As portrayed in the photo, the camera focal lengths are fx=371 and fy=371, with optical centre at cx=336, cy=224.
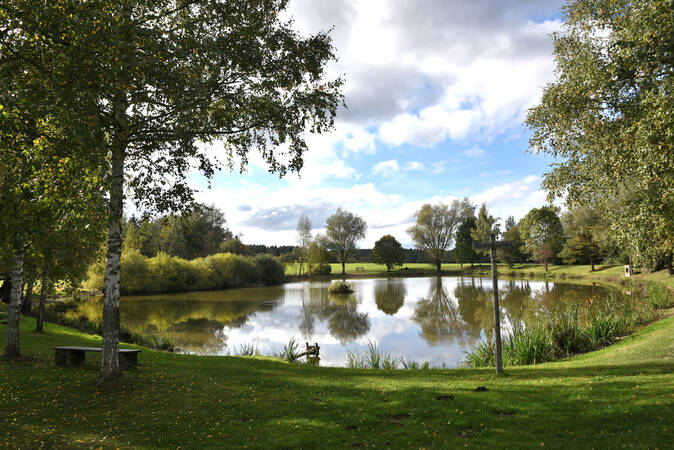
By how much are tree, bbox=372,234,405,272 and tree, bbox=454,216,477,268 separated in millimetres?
10834

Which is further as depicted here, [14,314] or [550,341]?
[550,341]

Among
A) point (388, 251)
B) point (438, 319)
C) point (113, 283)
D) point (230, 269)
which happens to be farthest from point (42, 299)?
point (388, 251)

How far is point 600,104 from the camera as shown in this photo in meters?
11.8

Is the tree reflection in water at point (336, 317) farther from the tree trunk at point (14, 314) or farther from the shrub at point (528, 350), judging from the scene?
the tree trunk at point (14, 314)

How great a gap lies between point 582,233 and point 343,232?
39.0 m

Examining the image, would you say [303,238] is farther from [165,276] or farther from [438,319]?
[438,319]

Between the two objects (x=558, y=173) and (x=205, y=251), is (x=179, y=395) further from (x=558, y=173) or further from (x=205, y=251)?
(x=205, y=251)

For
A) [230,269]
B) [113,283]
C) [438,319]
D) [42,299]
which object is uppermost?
[113,283]

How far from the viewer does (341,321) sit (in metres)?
22.5

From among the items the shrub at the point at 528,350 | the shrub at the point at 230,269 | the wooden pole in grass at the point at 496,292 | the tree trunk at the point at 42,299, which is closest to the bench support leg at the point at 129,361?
the tree trunk at the point at 42,299

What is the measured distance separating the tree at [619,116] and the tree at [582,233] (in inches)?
1201

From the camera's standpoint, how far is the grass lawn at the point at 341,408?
504 centimetres

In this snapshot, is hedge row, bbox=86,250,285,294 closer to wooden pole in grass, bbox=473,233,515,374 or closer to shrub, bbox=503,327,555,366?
shrub, bbox=503,327,555,366

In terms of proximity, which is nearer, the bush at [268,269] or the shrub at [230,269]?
the shrub at [230,269]
